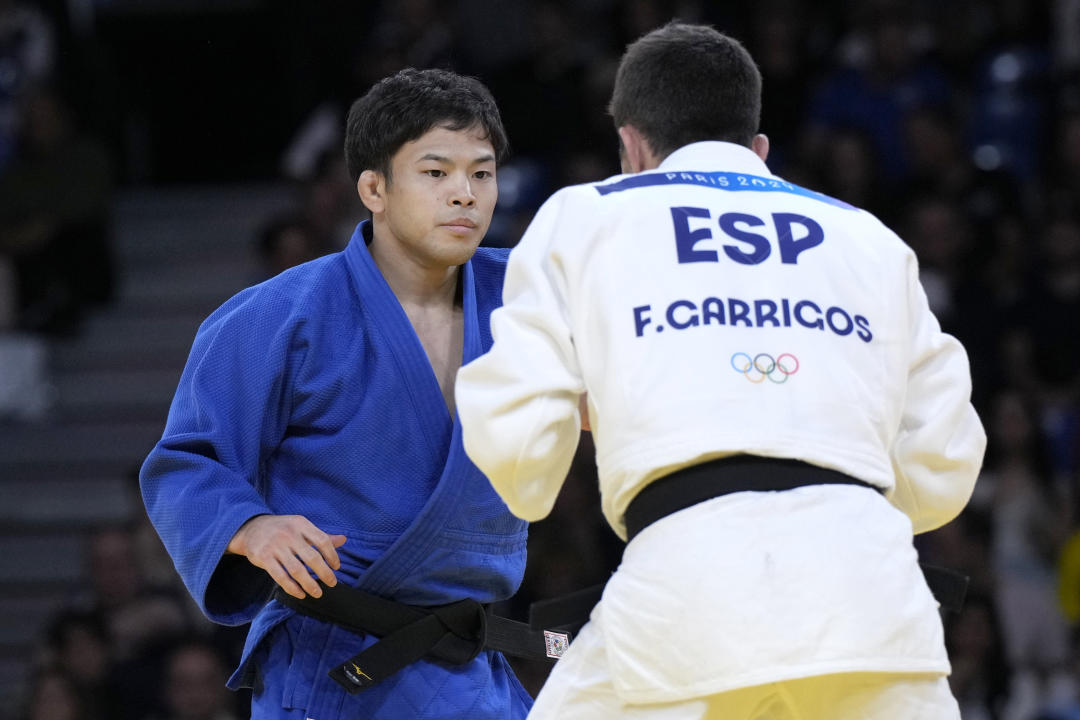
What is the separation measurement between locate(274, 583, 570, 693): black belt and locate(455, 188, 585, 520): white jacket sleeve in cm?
40

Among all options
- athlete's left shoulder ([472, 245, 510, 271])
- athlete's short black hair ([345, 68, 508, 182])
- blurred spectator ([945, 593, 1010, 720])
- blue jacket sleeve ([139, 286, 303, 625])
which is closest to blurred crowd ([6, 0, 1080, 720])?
blurred spectator ([945, 593, 1010, 720])

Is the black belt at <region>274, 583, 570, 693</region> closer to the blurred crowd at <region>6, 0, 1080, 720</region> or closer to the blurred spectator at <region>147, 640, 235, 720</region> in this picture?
the blurred crowd at <region>6, 0, 1080, 720</region>

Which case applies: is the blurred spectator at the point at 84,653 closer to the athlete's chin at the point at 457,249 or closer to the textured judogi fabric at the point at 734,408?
the athlete's chin at the point at 457,249

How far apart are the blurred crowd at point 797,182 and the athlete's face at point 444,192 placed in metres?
2.89

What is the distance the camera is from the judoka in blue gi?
2.57m

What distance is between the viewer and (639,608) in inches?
82.1

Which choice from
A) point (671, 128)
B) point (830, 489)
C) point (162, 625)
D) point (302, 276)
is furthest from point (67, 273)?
point (830, 489)

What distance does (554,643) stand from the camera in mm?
2652

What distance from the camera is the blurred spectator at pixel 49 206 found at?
23.5 feet

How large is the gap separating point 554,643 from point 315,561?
0.49 meters

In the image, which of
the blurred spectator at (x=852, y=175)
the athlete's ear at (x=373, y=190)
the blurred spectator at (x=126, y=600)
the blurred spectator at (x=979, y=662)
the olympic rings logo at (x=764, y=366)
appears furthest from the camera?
the blurred spectator at (x=852, y=175)

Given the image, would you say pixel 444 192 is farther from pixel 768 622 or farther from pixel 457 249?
pixel 768 622

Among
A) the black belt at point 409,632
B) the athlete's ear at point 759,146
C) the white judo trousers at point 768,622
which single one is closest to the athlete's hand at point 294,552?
the black belt at point 409,632

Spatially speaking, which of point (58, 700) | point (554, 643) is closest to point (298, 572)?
point (554, 643)
